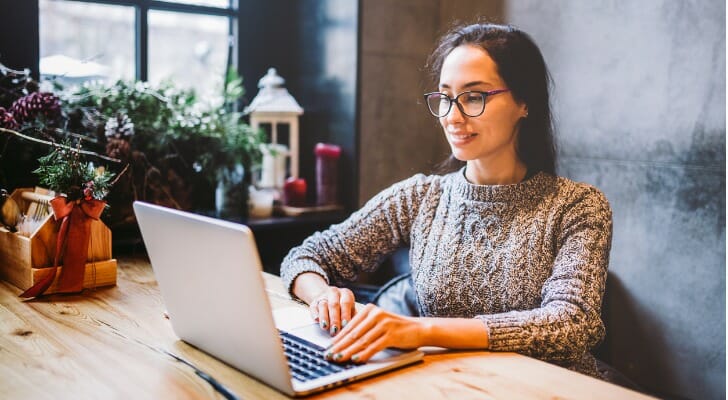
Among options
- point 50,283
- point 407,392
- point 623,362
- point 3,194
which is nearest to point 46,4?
point 3,194

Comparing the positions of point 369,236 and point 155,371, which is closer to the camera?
point 155,371

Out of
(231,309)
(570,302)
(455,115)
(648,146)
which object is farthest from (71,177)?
(648,146)

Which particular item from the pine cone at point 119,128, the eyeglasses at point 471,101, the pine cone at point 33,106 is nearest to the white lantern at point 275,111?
the pine cone at point 119,128

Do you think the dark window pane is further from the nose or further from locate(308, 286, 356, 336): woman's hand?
locate(308, 286, 356, 336): woman's hand

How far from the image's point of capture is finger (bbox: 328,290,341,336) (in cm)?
144

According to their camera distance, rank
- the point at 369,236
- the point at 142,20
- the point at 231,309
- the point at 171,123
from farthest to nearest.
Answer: the point at 142,20
the point at 171,123
the point at 369,236
the point at 231,309

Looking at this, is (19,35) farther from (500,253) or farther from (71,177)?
(500,253)

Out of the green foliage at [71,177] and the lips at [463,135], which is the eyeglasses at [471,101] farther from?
the green foliage at [71,177]

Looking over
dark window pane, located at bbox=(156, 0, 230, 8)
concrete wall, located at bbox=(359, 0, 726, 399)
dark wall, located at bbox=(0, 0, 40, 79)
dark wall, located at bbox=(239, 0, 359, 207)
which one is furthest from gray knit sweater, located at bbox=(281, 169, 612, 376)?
dark window pane, located at bbox=(156, 0, 230, 8)

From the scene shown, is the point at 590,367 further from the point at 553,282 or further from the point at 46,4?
the point at 46,4

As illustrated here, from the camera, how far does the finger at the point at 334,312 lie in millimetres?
1437

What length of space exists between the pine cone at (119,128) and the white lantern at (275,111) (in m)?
0.65

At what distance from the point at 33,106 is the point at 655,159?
81.0 inches

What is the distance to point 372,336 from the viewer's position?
1.31 m
